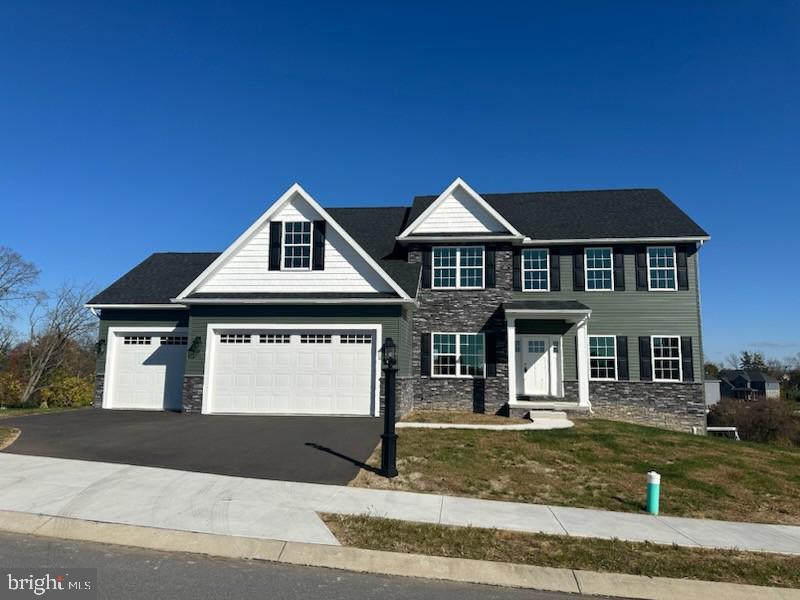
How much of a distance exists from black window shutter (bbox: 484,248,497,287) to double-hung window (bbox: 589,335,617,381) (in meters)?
4.54

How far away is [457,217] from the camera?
19.9 m

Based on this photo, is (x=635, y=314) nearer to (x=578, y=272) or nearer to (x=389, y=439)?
(x=578, y=272)

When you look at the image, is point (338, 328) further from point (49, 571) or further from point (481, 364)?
point (49, 571)

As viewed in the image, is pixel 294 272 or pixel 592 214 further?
pixel 592 214

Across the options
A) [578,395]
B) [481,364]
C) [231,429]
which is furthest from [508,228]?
[231,429]

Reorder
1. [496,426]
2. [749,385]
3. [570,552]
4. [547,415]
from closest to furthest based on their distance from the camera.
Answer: [570,552] < [496,426] < [547,415] < [749,385]

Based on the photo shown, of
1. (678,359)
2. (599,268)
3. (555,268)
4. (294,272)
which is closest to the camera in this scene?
(294,272)

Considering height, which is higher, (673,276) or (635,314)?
(673,276)

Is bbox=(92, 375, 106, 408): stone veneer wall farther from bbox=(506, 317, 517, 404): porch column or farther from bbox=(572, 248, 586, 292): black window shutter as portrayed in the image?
bbox=(572, 248, 586, 292): black window shutter

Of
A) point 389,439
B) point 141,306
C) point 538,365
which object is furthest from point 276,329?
point 538,365

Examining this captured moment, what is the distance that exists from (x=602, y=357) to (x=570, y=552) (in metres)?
14.9

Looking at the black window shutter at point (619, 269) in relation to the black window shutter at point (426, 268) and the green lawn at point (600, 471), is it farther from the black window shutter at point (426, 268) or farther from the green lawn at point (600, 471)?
the black window shutter at point (426, 268)

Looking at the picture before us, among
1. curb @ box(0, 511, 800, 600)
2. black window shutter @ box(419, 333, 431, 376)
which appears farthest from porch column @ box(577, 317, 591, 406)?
curb @ box(0, 511, 800, 600)

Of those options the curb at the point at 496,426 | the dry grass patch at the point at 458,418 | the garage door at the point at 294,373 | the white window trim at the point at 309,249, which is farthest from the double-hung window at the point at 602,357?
the white window trim at the point at 309,249
